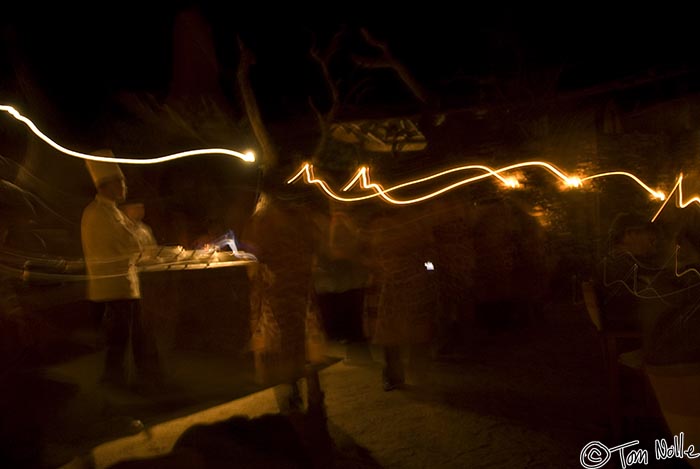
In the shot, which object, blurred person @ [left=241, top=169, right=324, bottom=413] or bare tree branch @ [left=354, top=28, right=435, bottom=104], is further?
bare tree branch @ [left=354, top=28, right=435, bottom=104]

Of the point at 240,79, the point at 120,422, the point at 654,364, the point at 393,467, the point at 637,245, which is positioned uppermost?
the point at 240,79

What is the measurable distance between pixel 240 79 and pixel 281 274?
77.1 inches

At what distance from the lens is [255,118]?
4211 mm

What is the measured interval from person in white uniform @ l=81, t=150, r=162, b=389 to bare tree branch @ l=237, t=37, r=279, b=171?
1.35 m

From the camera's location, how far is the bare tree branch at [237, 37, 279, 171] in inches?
156

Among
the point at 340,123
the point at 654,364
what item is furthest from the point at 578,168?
the point at 654,364

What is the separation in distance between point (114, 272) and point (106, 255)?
6.4 inches

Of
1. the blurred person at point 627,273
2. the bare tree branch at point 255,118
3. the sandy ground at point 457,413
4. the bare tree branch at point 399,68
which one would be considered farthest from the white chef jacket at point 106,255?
the bare tree branch at point 399,68

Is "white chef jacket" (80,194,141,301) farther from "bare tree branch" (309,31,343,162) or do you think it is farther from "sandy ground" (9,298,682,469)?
"bare tree branch" (309,31,343,162)

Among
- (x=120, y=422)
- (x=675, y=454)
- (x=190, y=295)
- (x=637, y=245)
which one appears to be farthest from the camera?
(x=190, y=295)

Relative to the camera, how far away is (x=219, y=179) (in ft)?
33.3

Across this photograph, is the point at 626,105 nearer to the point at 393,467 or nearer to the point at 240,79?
the point at 240,79

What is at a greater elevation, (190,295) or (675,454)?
(190,295)

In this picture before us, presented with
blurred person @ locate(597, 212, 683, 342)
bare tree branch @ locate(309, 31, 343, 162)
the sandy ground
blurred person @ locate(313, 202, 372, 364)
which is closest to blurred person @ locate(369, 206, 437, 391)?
the sandy ground
